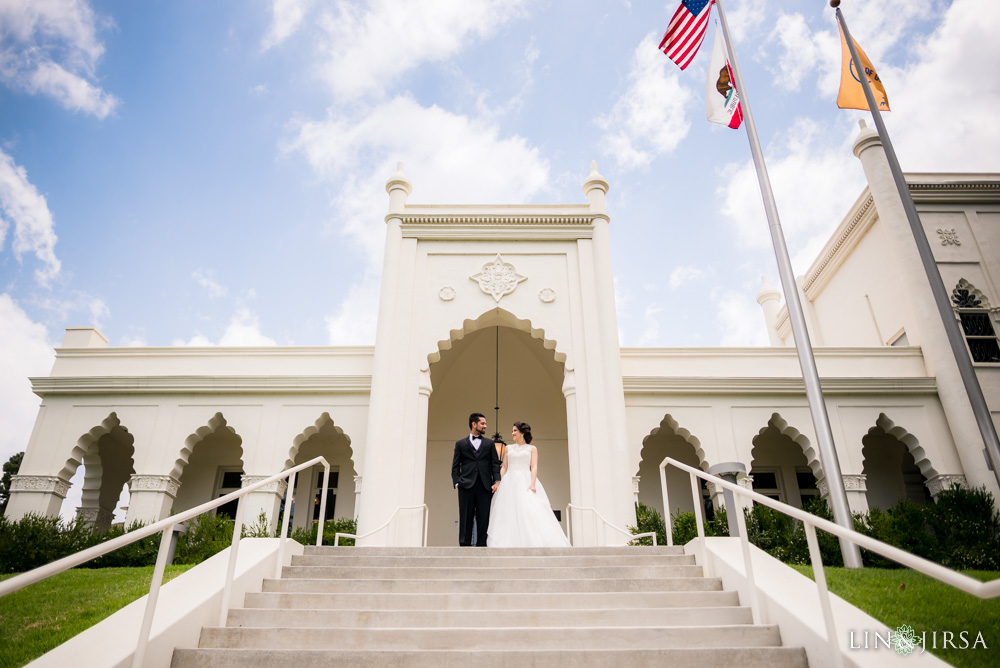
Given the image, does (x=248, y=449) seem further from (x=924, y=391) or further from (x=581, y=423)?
(x=924, y=391)

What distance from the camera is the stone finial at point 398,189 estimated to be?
47.7 ft

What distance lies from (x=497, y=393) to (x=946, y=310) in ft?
36.4

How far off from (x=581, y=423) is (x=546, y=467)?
530cm

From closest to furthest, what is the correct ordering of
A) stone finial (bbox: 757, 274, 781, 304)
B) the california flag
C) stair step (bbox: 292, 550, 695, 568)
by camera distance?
stair step (bbox: 292, 550, 695, 568) → the california flag → stone finial (bbox: 757, 274, 781, 304)

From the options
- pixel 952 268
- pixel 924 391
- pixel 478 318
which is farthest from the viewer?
pixel 952 268

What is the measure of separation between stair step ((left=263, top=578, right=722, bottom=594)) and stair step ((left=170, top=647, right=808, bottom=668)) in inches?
64.7

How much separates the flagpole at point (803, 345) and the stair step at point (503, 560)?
3.83 meters

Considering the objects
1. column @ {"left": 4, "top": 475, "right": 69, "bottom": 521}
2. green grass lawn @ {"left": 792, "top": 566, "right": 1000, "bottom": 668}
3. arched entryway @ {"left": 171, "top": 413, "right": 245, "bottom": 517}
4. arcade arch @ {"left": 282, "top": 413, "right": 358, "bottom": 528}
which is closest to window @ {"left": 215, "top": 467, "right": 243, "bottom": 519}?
arched entryway @ {"left": 171, "top": 413, "right": 245, "bottom": 517}

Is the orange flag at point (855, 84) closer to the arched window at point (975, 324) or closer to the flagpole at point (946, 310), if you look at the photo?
the flagpole at point (946, 310)

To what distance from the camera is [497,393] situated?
1831 centimetres

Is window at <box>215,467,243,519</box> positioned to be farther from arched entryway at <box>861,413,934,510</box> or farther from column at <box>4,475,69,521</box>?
arched entryway at <box>861,413,934,510</box>

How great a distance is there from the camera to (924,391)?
1469cm

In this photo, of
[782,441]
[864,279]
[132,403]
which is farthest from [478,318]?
[864,279]

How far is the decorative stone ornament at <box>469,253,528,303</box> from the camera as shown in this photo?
13766 millimetres
